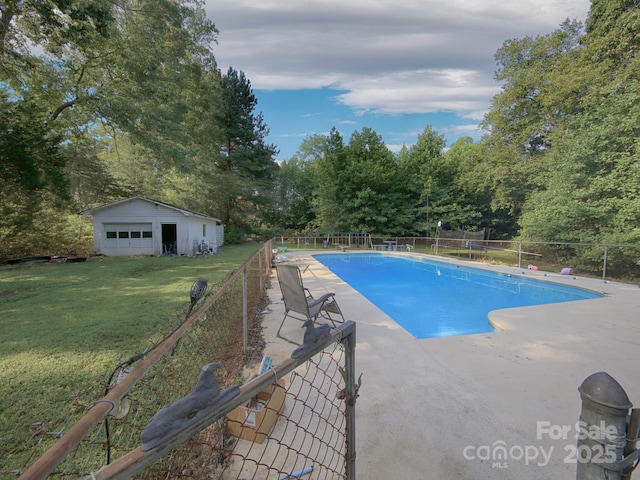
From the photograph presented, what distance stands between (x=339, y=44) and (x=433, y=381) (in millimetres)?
12077

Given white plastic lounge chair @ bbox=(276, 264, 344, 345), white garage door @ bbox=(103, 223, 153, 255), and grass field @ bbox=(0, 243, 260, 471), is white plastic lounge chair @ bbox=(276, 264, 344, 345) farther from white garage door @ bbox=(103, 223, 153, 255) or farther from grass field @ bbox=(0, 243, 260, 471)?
white garage door @ bbox=(103, 223, 153, 255)

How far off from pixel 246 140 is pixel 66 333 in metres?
22.4

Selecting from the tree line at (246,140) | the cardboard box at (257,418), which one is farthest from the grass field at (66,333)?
the tree line at (246,140)

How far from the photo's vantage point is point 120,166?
20906 millimetres

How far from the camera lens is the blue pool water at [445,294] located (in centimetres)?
650

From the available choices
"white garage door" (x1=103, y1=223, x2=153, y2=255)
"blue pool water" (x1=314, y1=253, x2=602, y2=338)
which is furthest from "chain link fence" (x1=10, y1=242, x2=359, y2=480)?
"white garage door" (x1=103, y1=223, x2=153, y2=255)

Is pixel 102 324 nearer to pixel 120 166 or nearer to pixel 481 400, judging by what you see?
pixel 481 400

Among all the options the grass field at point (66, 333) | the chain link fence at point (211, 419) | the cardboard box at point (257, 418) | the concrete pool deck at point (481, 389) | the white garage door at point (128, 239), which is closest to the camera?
the chain link fence at point (211, 419)

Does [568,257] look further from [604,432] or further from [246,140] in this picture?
[246,140]

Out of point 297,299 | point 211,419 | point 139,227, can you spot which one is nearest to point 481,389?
point 297,299

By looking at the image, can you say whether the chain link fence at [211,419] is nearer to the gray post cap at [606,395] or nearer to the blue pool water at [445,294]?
the gray post cap at [606,395]

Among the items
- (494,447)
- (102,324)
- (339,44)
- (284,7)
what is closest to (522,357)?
(494,447)

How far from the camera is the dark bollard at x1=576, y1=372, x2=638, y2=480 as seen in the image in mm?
913

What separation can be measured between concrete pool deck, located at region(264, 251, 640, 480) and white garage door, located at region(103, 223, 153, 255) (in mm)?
13439
